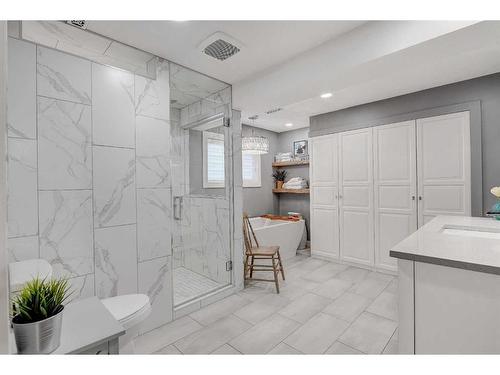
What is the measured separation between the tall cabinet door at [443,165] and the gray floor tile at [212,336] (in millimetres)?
2512

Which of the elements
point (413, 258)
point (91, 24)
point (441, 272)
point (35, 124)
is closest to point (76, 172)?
point (35, 124)

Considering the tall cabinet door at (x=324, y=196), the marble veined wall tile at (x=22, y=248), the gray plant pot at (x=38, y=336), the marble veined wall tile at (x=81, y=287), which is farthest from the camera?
the tall cabinet door at (x=324, y=196)

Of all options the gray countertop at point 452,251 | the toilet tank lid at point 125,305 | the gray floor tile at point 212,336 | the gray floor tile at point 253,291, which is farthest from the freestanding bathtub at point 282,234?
the gray countertop at point 452,251

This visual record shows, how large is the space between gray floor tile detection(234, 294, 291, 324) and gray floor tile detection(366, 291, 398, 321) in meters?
0.83

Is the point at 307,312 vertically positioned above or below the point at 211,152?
below

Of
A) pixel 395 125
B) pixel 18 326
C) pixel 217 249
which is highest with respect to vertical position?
pixel 395 125

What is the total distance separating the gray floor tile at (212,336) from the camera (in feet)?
6.07

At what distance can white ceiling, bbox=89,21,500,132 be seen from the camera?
5.18 feet

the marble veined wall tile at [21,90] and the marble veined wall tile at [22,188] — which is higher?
the marble veined wall tile at [21,90]

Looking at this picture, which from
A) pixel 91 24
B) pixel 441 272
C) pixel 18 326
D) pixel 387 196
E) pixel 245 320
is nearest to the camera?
pixel 18 326

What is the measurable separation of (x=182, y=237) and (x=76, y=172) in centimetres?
171

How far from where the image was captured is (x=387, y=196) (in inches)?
130

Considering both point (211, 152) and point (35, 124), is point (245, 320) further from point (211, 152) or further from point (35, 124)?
point (35, 124)

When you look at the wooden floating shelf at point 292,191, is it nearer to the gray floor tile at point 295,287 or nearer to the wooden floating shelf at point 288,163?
the wooden floating shelf at point 288,163
